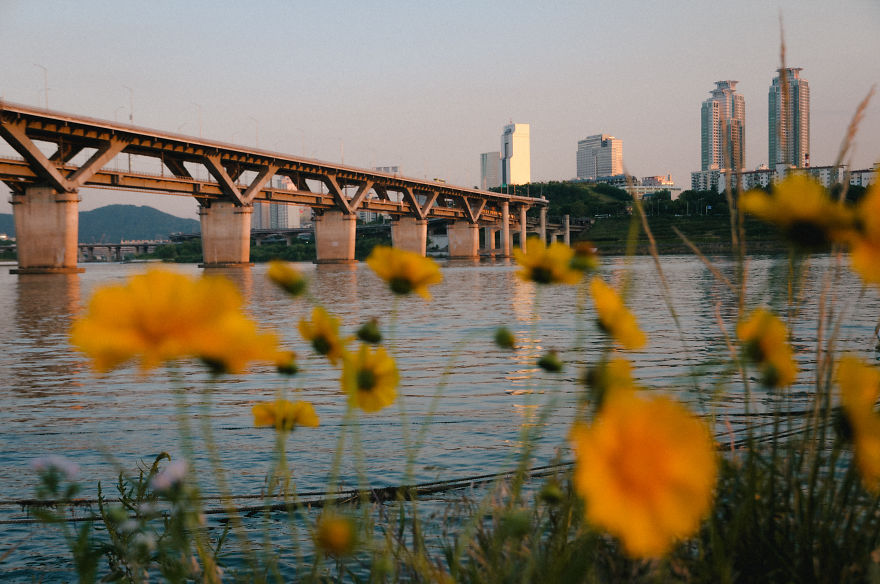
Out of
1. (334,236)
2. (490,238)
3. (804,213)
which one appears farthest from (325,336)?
(490,238)

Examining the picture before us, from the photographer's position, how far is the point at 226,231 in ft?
181

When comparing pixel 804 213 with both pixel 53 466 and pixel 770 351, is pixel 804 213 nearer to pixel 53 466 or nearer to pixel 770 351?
pixel 770 351

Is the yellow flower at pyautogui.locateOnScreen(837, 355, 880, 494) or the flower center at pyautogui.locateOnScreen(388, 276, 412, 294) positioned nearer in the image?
the yellow flower at pyautogui.locateOnScreen(837, 355, 880, 494)

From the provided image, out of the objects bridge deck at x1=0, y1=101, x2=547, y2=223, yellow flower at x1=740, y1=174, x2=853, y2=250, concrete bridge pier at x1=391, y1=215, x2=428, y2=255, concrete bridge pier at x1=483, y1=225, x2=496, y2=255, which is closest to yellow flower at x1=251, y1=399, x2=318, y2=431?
yellow flower at x1=740, y1=174, x2=853, y2=250

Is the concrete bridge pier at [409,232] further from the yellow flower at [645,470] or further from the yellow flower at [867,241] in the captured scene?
the yellow flower at [645,470]

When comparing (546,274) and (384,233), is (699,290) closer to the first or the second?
(546,274)

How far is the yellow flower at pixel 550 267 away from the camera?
1.17 m

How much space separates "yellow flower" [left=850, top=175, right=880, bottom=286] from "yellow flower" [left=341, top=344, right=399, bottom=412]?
716 millimetres

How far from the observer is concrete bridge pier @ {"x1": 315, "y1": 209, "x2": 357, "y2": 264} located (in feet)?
219

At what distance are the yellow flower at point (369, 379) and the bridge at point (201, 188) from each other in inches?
680

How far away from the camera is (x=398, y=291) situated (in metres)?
1.16

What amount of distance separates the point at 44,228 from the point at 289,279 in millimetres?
43329

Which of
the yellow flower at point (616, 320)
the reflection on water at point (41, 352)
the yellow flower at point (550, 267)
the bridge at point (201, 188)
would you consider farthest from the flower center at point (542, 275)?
the bridge at point (201, 188)

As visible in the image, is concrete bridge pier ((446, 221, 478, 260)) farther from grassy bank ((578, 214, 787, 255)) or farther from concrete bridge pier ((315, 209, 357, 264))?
concrete bridge pier ((315, 209, 357, 264))
